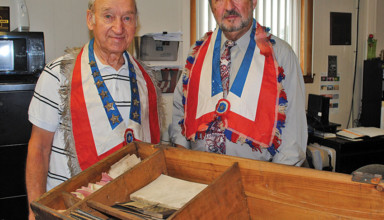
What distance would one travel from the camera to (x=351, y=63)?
460cm

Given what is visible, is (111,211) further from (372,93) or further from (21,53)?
(372,93)

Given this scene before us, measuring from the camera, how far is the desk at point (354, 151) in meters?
3.38

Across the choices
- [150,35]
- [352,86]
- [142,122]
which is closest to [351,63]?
[352,86]

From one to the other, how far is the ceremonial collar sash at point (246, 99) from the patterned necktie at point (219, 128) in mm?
27

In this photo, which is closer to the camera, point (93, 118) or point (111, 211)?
point (111, 211)

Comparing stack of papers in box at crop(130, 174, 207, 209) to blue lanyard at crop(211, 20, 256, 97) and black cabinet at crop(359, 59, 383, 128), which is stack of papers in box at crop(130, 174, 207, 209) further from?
black cabinet at crop(359, 59, 383, 128)

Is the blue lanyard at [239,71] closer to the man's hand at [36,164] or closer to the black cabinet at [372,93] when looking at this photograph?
the man's hand at [36,164]

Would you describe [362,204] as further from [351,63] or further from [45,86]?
[351,63]

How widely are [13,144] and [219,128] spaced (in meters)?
1.64

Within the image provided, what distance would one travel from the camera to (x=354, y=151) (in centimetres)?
344

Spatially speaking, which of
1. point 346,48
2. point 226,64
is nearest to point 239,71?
point 226,64

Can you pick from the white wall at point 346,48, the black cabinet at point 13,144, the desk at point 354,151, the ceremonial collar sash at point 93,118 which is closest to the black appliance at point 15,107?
the black cabinet at point 13,144

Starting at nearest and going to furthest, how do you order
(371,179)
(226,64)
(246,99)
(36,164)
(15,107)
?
1. (371,179)
2. (36,164)
3. (246,99)
4. (226,64)
5. (15,107)

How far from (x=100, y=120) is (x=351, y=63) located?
4.11m
